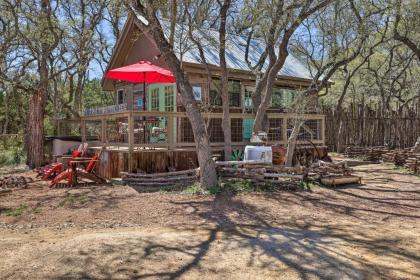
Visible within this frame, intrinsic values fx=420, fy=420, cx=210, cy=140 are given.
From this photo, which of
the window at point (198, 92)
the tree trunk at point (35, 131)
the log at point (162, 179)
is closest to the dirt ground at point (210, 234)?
the log at point (162, 179)

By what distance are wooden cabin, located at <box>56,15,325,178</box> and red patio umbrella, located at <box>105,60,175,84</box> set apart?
2.12 feet

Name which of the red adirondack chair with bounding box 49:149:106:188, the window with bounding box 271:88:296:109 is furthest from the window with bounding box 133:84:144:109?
the red adirondack chair with bounding box 49:149:106:188

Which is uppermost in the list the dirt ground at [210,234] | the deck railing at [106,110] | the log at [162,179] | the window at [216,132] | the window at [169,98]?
the window at [169,98]

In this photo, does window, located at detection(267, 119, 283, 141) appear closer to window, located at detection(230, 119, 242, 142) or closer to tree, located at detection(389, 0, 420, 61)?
window, located at detection(230, 119, 242, 142)

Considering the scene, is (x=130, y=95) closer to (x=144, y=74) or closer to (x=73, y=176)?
(x=144, y=74)

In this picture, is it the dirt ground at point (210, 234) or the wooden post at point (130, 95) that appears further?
the wooden post at point (130, 95)

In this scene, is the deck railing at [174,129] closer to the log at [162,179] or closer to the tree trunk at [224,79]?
the tree trunk at [224,79]

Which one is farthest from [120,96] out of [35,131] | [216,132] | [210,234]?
[210,234]

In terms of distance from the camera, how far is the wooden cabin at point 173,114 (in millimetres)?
11711

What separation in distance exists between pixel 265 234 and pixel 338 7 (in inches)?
505

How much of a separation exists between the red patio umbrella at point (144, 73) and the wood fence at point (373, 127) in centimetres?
993

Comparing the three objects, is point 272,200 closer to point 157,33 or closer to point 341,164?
point 341,164

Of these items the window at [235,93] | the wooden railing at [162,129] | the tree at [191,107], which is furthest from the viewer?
the window at [235,93]

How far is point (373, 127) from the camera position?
18.4m
